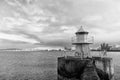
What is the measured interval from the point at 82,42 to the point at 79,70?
469cm

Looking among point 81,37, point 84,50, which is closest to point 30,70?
point 84,50

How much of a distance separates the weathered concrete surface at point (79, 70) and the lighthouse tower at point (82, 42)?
312cm

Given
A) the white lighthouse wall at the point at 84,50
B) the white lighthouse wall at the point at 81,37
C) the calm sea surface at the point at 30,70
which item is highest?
the white lighthouse wall at the point at 81,37

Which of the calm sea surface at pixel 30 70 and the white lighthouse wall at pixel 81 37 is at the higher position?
the white lighthouse wall at pixel 81 37

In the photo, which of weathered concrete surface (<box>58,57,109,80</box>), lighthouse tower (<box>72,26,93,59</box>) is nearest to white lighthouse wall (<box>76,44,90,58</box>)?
lighthouse tower (<box>72,26,93,59</box>)

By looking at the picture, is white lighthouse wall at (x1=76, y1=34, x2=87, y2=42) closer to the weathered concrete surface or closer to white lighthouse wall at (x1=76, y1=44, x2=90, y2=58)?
white lighthouse wall at (x1=76, y1=44, x2=90, y2=58)

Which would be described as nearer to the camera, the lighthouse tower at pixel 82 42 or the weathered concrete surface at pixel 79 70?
the weathered concrete surface at pixel 79 70

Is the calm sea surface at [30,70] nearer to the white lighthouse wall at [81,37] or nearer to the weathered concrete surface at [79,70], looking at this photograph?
the white lighthouse wall at [81,37]

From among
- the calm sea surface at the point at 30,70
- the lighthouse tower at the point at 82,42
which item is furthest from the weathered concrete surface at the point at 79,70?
the calm sea surface at the point at 30,70

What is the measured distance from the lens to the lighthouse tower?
17.0m

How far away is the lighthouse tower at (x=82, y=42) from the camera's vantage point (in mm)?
17031

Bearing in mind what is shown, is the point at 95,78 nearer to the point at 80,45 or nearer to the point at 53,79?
the point at 80,45

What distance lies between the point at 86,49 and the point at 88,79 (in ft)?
19.8

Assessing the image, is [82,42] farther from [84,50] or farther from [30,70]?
[30,70]
